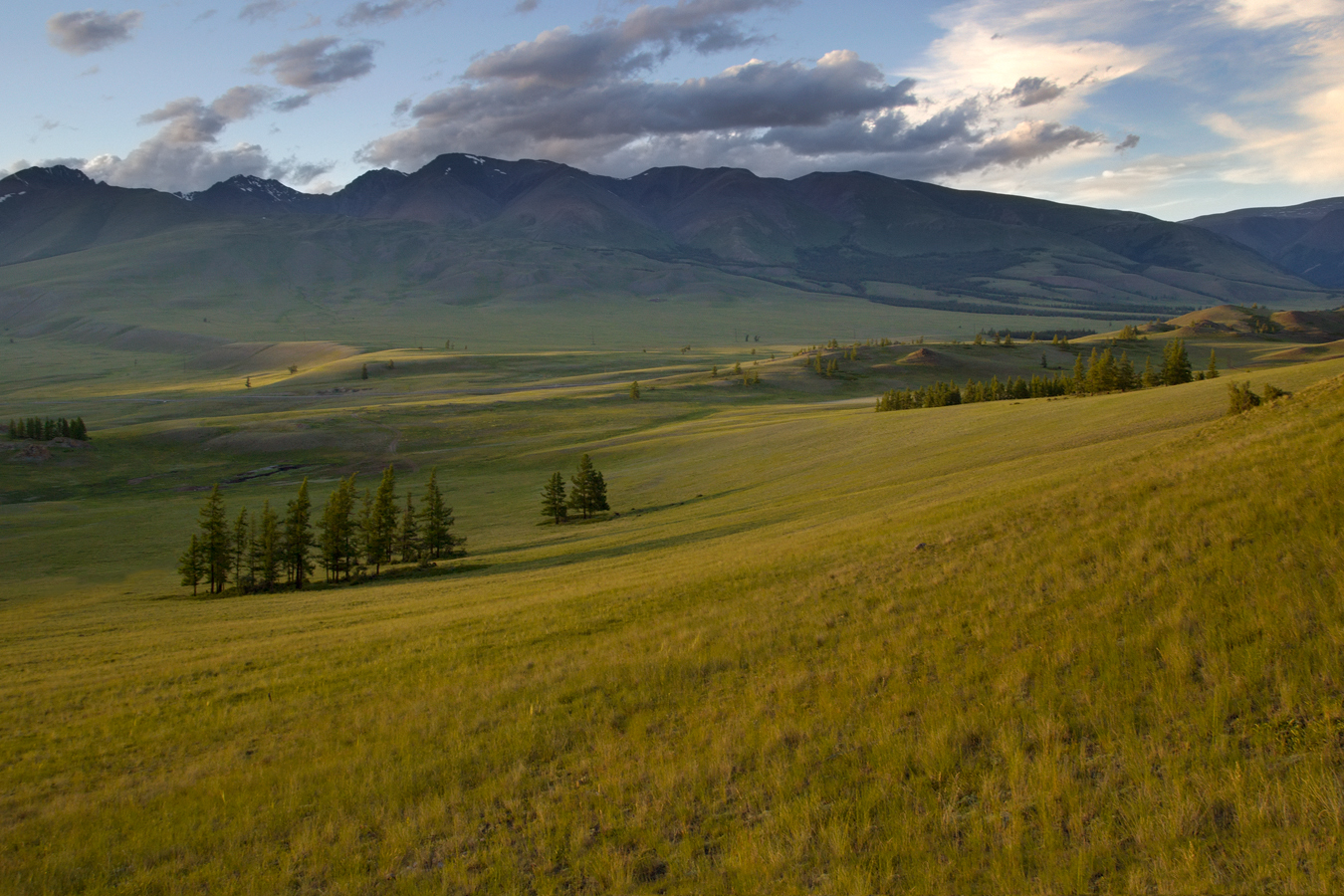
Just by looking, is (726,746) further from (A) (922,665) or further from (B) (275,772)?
(B) (275,772)

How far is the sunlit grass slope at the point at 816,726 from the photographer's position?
7.79 metres

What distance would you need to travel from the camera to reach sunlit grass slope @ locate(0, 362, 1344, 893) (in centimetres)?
779

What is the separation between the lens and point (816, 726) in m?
10.6

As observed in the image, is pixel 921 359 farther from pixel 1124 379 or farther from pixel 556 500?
pixel 556 500

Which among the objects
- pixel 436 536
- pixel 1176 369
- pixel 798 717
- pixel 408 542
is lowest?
pixel 408 542

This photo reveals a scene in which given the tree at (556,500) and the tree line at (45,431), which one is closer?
A: the tree at (556,500)

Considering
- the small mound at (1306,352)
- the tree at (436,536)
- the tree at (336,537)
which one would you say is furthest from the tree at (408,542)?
the small mound at (1306,352)

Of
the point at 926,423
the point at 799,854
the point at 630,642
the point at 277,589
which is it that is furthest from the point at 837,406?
the point at 799,854

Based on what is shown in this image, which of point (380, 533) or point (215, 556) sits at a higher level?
point (380, 533)

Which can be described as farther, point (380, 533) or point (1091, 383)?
point (1091, 383)

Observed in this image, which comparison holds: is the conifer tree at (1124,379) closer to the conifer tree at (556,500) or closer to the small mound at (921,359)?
the conifer tree at (556,500)

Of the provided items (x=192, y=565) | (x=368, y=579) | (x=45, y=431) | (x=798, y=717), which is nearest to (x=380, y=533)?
(x=368, y=579)

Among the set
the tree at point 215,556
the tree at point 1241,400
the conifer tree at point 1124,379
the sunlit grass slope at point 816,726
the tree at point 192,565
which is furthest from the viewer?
the conifer tree at point 1124,379

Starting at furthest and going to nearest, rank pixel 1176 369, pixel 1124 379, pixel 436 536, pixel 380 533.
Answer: pixel 1124 379 < pixel 1176 369 < pixel 436 536 < pixel 380 533
